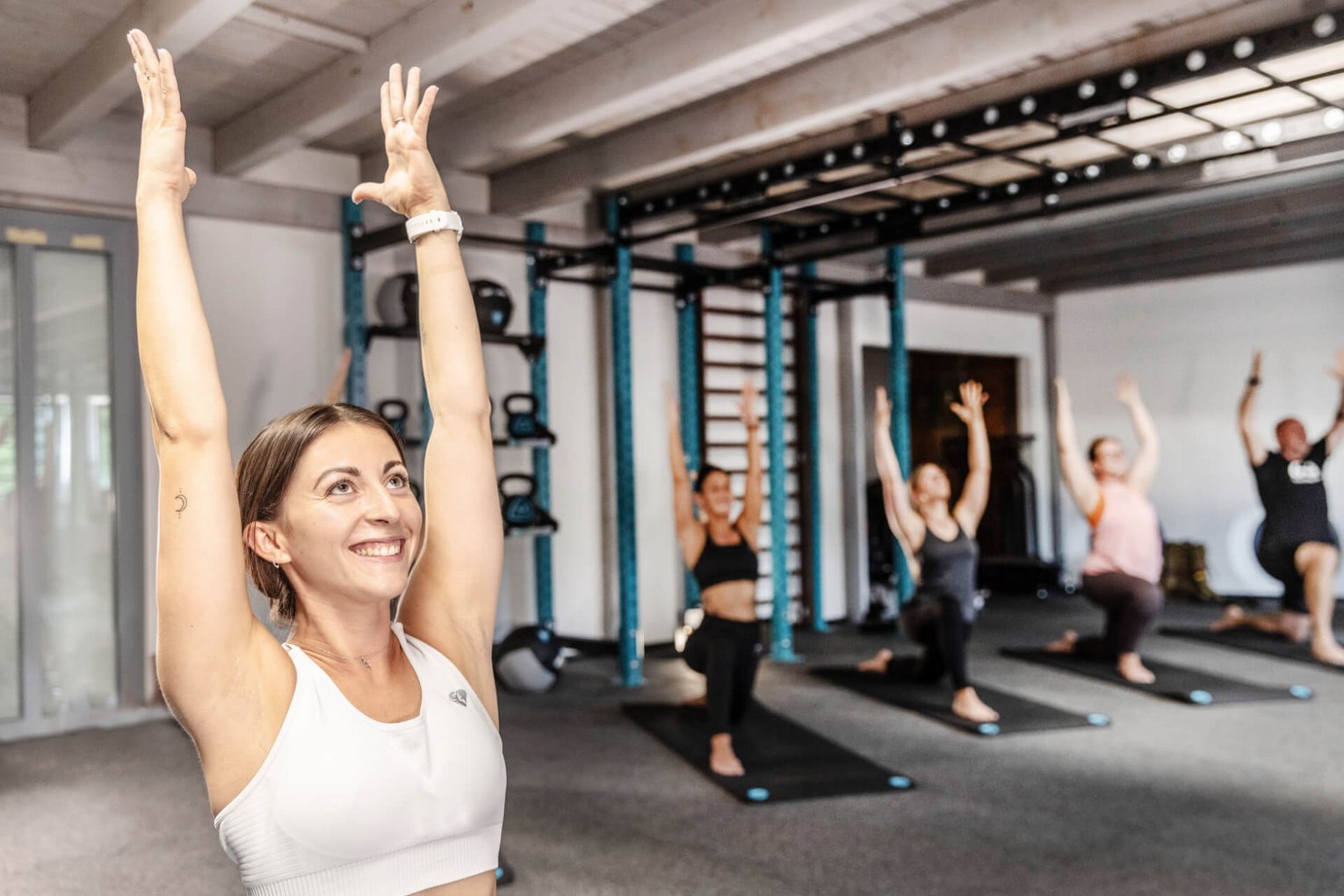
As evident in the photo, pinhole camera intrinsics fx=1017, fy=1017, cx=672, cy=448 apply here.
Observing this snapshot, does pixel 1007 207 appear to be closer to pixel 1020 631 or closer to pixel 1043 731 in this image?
pixel 1020 631

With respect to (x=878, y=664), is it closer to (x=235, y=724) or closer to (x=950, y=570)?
(x=950, y=570)

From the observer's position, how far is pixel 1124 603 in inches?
221

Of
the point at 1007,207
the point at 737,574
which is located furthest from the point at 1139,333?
the point at 737,574

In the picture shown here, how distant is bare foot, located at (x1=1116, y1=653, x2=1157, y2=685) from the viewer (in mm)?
5445

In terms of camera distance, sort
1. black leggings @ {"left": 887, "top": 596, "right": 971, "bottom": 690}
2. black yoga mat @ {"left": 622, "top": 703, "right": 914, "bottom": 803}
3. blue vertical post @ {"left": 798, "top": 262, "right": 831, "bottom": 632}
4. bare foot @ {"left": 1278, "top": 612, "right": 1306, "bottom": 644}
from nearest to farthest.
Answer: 1. black yoga mat @ {"left": 622, "top": 703, "right": 914, "bottom": 803}
2. black leggings @ {"left": 887, "top": 596, "right": 971, "bottom": 690}
3. bare foot @ {"left": 1278, "top": 612, "right": 1306, "bottom": 644}
4. blue vertical post @ {"left": 798, "top": 262, "right": 831, "bottom": 632}

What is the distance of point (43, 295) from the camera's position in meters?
4.90

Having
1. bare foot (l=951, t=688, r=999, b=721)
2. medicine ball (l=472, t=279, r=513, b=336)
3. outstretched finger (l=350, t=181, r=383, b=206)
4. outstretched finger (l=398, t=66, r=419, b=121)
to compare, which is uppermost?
medicine ball (l=472, t=279, r=513, b=336)

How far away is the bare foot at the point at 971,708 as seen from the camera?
4.67 m

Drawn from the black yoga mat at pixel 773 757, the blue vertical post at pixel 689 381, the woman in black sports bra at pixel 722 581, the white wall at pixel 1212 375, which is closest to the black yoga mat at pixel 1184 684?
the black yoga mat at pixel 773 757

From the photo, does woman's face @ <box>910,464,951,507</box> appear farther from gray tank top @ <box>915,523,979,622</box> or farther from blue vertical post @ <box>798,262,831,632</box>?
blue vertical post @ <box>798,262,831,632</box>

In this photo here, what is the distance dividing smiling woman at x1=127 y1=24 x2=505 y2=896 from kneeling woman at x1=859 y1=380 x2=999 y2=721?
397cm

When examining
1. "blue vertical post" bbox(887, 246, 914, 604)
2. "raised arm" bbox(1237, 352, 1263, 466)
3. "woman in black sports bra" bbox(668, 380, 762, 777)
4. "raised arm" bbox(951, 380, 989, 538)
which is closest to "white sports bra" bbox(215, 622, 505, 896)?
"woman in black sports bra" bbox(668, 380, 762, 777)

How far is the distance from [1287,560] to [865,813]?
13.0 feet

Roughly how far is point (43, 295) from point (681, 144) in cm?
318
